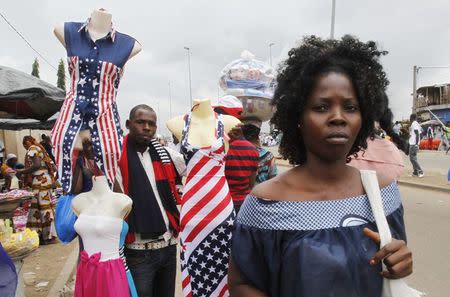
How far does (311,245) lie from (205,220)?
4.42ft

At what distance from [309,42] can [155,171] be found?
5.08 feet

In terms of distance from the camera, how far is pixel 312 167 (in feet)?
4.78

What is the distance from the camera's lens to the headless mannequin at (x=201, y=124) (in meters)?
2.69

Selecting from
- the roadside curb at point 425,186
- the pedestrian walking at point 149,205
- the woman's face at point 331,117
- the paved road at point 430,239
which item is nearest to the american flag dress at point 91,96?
the pedestrian walking at point 149,205

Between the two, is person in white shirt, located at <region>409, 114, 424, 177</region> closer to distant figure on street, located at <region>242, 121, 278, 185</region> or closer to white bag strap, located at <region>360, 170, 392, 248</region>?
distant figure on street, located at <region>242, 121, 278, 185</region>

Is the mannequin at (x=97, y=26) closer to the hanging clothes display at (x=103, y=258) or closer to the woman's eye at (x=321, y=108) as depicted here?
the hanging clothes display at (x=103, y=258)

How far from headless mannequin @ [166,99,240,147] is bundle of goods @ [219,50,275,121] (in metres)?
0.95

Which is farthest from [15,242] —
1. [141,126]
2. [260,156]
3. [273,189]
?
[273,189]

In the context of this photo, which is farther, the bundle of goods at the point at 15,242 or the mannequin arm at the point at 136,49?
the bundle of goods at the point at 15,242

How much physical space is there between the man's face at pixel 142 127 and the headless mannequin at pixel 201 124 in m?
0.16

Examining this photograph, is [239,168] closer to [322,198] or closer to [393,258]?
[322,198]

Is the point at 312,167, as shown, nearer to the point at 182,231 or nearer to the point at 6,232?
the point at 182,231

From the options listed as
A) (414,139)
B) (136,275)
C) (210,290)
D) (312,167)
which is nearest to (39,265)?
(136,275)

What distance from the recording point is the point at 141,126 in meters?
2.79
